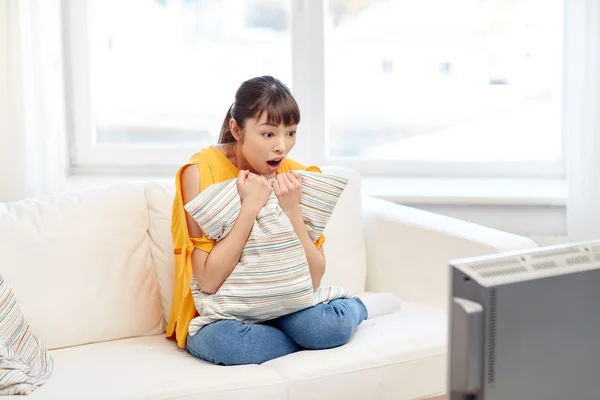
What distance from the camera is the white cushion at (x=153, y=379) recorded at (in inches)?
67.1

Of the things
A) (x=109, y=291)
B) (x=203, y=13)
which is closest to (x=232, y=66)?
(x=203, y=13)

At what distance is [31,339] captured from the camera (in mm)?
1914

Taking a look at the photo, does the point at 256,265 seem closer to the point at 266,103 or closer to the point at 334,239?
the point at 266,103

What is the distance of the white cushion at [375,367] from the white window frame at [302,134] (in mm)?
1127

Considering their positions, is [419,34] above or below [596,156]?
above

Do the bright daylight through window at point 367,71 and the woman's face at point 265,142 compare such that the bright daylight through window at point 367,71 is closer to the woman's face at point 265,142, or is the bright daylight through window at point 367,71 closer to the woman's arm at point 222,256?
the woman's face at point 265,142

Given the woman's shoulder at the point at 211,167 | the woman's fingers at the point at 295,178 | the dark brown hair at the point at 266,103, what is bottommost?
the woman's fingers at the point at 295,178

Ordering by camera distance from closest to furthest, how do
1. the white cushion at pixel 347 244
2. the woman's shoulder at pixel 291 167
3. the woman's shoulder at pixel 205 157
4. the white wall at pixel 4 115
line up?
the woman's shoulder at pixel 205 157
the woman's shoulder at pixel 291 167
the white cushion at pixel 347 244
the white wall at pixel 4 115

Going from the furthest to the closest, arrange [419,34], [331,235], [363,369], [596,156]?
1. [419,34]
2. [596,156]
3. [331,235]
4. [363,369]

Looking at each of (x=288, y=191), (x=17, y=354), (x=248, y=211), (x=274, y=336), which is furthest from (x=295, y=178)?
(x=17, y=354)

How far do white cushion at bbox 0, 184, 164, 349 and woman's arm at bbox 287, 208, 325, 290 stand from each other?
48cm

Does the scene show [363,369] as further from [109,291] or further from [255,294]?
[109,291]

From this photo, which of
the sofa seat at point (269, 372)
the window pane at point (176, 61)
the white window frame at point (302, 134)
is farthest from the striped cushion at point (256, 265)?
the window pane at point (176, 61)

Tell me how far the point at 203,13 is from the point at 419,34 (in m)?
0.81
